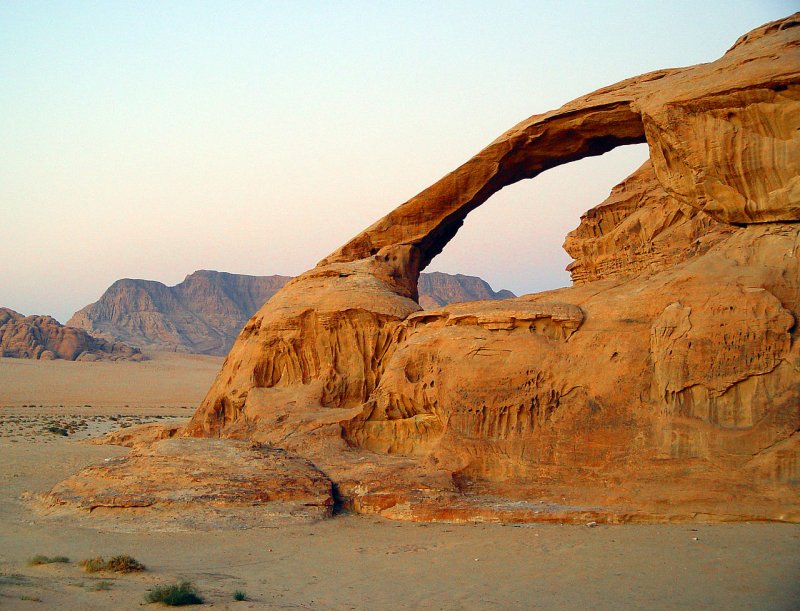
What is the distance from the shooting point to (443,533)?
11.2 meters

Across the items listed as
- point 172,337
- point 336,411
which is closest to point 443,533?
point 336,411

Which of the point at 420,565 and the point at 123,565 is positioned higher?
the point at 123,565

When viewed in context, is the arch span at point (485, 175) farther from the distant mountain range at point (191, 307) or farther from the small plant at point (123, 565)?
the distant mountain range at point (191, 307)

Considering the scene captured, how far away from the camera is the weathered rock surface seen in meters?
11.7

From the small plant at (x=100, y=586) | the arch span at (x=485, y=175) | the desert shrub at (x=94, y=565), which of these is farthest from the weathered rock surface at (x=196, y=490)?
the arch span at (x=485, y=175)

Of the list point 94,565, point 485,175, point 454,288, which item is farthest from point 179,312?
point 94,565

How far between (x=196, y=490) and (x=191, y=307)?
11337 cm

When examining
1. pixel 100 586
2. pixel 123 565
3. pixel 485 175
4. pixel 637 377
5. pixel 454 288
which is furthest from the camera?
pixel 454 288

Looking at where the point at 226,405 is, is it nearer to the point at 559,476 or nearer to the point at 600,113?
the point at 559,476

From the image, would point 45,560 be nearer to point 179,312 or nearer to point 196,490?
point 196,490

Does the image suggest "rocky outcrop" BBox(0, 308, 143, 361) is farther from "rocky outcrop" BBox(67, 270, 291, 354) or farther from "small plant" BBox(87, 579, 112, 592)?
"small plant" BBox(87, 579, 112, 592)

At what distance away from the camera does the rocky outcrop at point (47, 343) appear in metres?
71.2

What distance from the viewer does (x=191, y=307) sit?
122 m

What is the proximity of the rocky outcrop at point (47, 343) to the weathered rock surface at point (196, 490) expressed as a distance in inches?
2456
